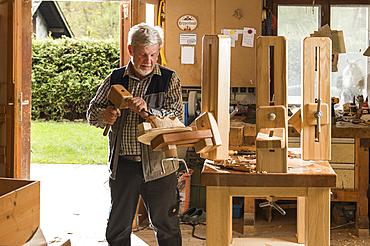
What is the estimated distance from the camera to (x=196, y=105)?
5129mm

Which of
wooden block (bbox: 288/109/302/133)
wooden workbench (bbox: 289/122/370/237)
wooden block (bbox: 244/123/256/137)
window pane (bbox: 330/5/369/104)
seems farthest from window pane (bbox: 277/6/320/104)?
wooden block (bbox: 288/109/302/133)

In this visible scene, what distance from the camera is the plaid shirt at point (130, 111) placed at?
293 cm

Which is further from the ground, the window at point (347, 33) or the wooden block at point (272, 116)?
the window at point (347, 33)

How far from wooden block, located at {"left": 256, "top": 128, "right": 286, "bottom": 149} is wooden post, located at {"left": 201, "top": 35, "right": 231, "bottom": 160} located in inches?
6.2

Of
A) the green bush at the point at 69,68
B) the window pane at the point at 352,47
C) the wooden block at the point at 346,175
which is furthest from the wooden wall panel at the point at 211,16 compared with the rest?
the green bush at the point at 69,68

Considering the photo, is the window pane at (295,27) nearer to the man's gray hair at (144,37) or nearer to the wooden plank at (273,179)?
the man's gray hair at (144,37)

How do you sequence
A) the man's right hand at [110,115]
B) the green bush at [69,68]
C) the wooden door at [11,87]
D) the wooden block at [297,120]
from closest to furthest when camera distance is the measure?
1. the wooden block at [297,120]
2. the man's right hand at [110,115]
3. the wooden door at [11,87]
4. the green bush at [69,68]

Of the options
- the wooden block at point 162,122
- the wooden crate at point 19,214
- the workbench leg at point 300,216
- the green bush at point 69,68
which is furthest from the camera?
the green bush at point 69,68

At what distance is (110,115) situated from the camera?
108 inches

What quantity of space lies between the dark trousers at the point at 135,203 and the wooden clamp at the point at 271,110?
2.71 feet

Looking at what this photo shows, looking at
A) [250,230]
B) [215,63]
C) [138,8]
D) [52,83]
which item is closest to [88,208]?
[250,230]

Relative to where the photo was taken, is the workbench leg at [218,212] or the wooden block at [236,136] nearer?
the workbench leg at [218,212]

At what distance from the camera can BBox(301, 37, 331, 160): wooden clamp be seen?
2.30 meters

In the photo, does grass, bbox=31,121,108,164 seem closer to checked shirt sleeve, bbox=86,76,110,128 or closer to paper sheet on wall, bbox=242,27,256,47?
paper sheet on wall, bbox=242,27,256,47
